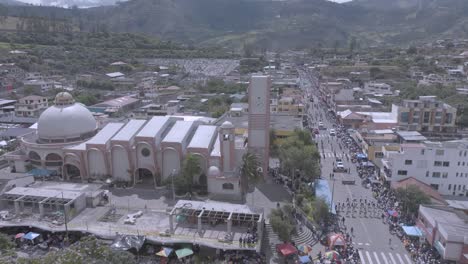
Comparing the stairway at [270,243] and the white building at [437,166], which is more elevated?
the white building at [437,166]

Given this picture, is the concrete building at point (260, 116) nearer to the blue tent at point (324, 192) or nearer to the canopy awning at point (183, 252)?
the blue tent at point (324, 192)

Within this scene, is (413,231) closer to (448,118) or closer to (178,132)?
(178,132)

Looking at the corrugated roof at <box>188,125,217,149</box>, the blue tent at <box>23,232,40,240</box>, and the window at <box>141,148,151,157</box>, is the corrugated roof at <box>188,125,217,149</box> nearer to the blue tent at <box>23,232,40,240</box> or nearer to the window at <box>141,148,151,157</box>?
the window at <box>141,148,151,157</box>

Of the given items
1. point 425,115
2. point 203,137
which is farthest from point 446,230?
point 425,115

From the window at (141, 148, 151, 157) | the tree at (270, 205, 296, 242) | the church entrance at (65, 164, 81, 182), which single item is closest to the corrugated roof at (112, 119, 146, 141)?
the window at (141, 148, 151, 157)

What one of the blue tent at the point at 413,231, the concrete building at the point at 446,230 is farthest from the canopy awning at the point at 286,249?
the concrete building at the point at 446,230

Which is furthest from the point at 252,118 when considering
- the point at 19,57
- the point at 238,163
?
the point at 19,57
